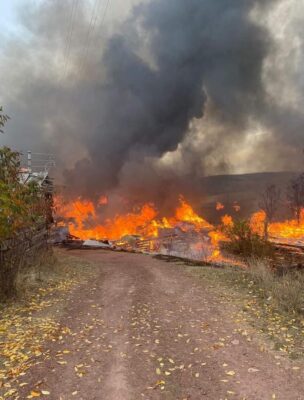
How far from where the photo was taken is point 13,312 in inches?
438

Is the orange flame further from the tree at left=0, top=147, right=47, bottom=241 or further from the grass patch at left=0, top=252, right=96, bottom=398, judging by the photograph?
the tree at left=0, top=147, right=47, bottom=241

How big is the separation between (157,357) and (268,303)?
529 cm

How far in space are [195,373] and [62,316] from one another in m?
5.08

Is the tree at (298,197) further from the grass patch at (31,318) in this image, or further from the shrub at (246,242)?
the grass patch at (31,318)

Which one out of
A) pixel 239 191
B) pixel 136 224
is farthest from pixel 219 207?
pixel 136 224

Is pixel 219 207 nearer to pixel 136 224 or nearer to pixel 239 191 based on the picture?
pixel 239 191

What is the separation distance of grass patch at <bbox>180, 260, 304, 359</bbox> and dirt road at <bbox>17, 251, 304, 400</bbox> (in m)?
0.58

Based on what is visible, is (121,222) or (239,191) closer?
(121,222)

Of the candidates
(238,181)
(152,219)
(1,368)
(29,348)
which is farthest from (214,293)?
(238,181)

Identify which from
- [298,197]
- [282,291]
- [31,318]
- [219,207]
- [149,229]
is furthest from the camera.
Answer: [219,207]

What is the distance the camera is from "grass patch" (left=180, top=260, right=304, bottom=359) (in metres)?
8.92

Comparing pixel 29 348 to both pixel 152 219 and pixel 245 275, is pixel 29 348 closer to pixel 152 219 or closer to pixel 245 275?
pixel 245 275

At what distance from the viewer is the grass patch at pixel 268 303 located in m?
8.92

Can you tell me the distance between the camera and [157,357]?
7902mm
